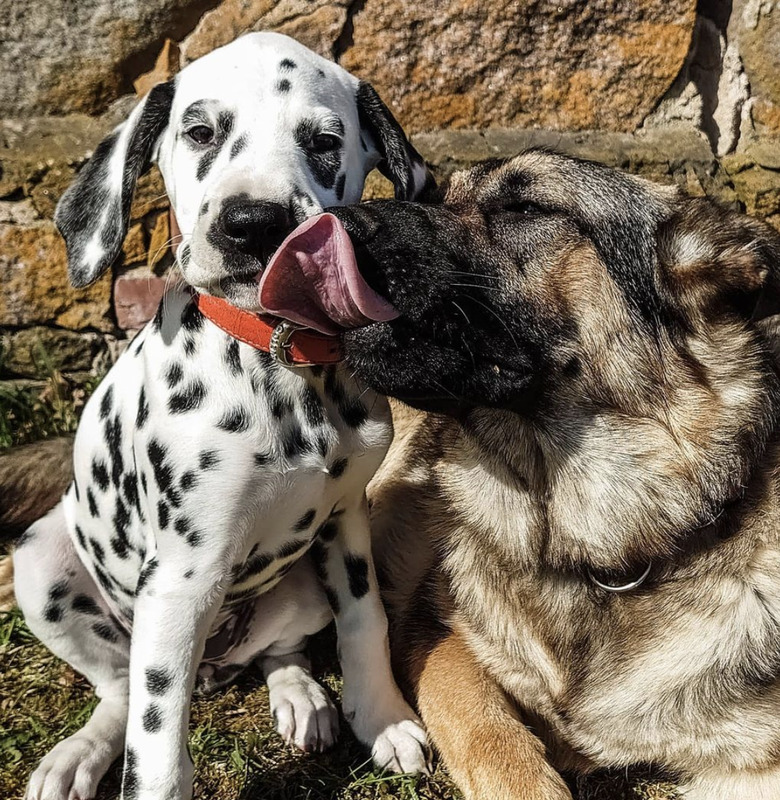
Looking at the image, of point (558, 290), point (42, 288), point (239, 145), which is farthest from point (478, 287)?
point (42, 288)

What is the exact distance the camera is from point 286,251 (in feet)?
6.42

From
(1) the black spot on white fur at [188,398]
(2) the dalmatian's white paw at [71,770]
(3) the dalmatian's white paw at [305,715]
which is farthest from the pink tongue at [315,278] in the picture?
(2) the dalmatian's white paw at [71,770]

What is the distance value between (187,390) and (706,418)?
1.27m

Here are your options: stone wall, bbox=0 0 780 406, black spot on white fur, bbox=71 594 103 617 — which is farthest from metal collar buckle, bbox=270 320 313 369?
stone wall, bbox=0 0 780 406

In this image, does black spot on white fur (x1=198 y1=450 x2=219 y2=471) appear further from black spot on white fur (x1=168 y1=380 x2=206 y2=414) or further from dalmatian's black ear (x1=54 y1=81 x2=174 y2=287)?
dalmatian's black ear (x1=54 y1=81 x2=174 y2=287)

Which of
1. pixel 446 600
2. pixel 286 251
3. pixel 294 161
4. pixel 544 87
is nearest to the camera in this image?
pixel 286 251

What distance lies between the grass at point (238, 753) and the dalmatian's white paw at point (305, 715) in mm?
40

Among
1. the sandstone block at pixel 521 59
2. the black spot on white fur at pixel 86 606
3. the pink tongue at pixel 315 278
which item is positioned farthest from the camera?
the sandstone block at pixel 521 59

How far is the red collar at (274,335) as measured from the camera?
2191 mm

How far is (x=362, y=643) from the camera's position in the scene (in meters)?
2.56

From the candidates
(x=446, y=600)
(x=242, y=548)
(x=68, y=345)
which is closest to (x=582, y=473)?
(x=446, y=600)

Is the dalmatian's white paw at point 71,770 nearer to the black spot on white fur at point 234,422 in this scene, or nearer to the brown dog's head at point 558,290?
the black spot on white fur at point 234,422

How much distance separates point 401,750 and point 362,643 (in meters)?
0.30

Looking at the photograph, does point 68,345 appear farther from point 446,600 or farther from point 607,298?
point 607,298
